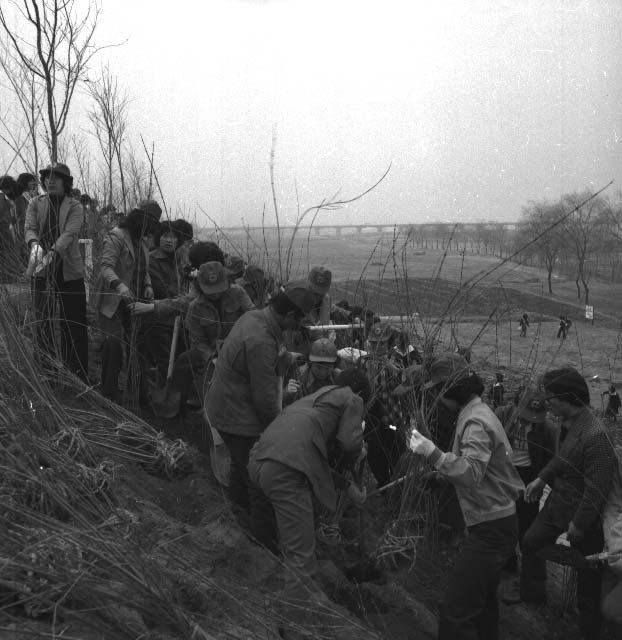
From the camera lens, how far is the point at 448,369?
10.7 ft

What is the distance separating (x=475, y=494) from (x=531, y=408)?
97 centimetres

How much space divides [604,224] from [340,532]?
176ft

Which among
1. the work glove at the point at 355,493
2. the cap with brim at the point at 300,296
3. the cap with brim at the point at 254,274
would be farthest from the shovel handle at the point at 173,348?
the work glove at the point at 355,493

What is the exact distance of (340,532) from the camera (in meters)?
3.64

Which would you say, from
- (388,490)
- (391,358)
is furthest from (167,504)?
(391,358)

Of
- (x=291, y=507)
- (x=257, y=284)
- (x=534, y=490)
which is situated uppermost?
(x=257, y=284)

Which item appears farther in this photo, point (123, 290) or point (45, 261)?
point (123, 290)

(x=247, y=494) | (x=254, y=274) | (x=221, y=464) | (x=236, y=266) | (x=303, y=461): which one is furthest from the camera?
(x=236, y=266)

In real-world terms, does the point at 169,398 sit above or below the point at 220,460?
above

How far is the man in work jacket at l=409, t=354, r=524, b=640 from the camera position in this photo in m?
2.88

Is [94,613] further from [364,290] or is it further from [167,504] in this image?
[364,290]

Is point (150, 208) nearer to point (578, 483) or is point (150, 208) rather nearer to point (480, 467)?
point (480, 467)

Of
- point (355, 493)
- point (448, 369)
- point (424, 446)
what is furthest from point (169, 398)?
point (424, 446)

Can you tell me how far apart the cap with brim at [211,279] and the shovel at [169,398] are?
1.56ft
